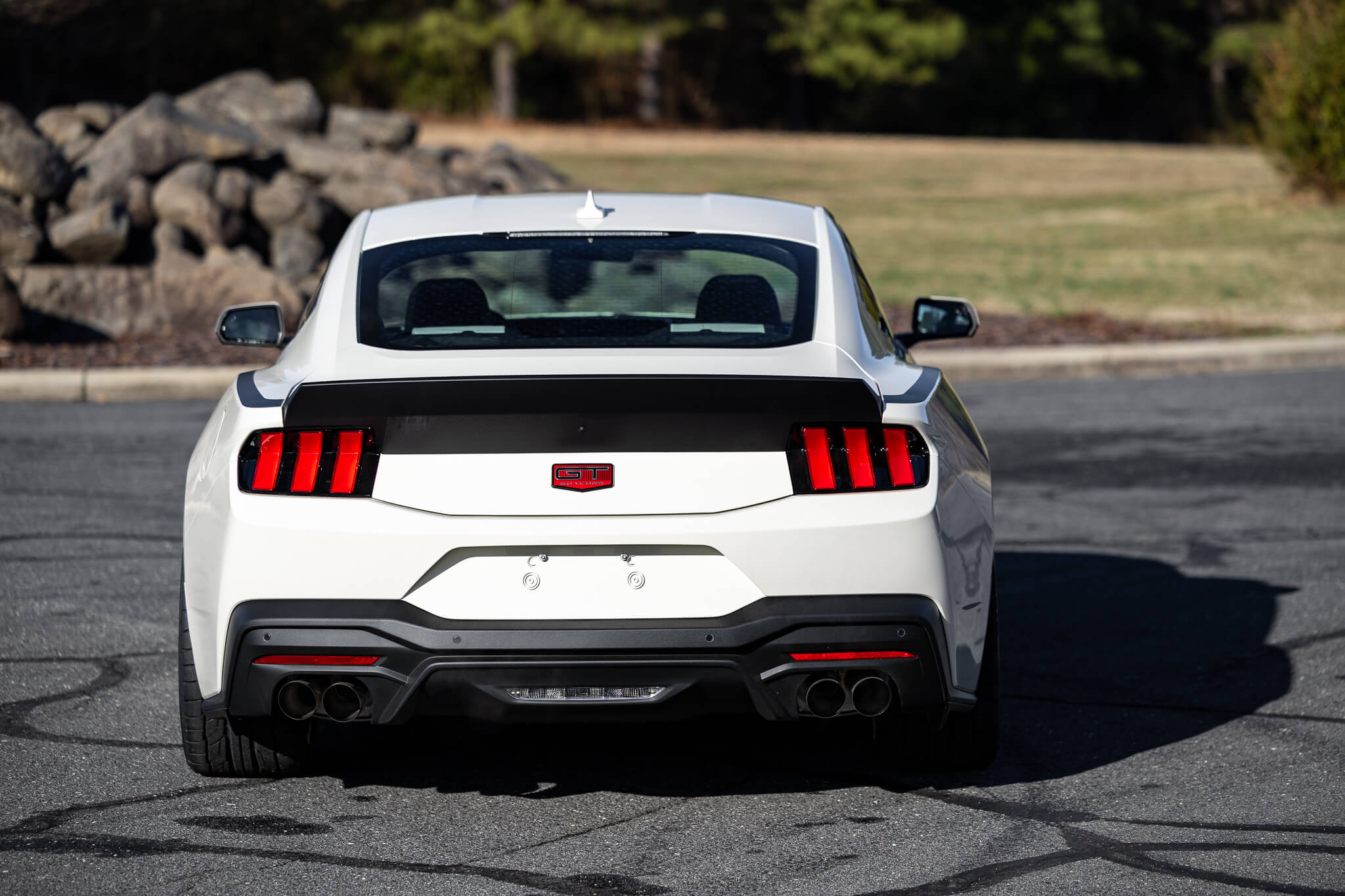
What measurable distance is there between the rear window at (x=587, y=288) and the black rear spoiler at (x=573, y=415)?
0.67 metres

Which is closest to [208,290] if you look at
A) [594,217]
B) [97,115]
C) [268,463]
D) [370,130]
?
[97,115]

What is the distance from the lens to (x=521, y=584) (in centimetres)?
396

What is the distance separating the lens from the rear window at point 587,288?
4.80 metres

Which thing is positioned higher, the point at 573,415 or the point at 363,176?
the point at 573,415

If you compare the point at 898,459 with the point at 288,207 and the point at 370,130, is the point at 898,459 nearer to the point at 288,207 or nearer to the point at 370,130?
the point at 288,207

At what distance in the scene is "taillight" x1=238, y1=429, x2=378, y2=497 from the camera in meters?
3.99

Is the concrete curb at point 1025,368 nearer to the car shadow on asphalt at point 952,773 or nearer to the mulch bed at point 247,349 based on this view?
the mulch bed at point 247,349

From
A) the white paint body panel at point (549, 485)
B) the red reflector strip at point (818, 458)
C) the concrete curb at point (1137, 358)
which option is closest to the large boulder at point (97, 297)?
the concrete curb at point (1137, 358)

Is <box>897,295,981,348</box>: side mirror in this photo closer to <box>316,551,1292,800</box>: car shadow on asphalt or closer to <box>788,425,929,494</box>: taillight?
<box>316,551,1292,800</box>: car shadow on asphalt

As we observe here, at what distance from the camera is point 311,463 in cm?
401

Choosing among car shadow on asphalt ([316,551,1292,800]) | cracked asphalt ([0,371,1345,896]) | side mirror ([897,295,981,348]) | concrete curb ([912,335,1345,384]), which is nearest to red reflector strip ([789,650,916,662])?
cracked asphalt ([0,371,1345,896])

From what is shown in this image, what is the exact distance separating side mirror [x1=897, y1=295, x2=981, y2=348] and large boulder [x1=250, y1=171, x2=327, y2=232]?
36.3 ft

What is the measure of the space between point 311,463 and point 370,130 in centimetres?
1614

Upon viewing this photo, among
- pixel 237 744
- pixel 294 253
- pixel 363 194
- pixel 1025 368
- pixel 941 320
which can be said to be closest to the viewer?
pixel 237 744
